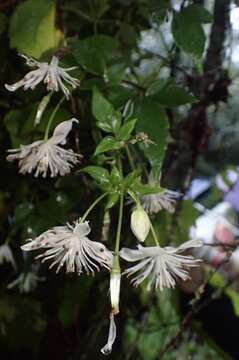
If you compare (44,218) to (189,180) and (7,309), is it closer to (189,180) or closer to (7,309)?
Result: (189,180)

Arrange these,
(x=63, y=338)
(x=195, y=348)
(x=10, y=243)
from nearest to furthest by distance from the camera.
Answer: (x=10, y=243) < (x=63, y=338) < (x=195, y=348)

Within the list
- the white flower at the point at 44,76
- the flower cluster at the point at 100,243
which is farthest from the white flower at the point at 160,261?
the white flower at the point at 44,76

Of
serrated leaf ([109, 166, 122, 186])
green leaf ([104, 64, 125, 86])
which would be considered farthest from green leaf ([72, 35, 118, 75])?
serrated leaf ([109, 166, 122, 186])

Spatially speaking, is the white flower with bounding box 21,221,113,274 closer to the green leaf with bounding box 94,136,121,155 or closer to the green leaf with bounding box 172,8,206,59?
the green leaf with bounding box 94,136,121,155

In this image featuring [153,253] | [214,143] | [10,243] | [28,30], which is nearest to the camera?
[153,253]

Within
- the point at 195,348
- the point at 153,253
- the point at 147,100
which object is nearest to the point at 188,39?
the point at 147,100

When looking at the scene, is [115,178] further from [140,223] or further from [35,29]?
[35,29]
